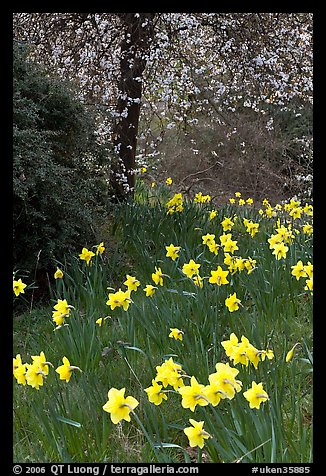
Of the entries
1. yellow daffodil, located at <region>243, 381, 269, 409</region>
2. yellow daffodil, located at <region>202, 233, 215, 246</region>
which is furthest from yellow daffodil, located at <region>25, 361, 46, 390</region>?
yellow daffodil, located at <region>202, 233, 215, 246</region>

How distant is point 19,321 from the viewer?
333 cm

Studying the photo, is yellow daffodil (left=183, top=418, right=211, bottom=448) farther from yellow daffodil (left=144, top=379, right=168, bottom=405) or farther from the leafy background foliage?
the leafy background foliage

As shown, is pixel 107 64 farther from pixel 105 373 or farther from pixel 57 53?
pixel 105 373

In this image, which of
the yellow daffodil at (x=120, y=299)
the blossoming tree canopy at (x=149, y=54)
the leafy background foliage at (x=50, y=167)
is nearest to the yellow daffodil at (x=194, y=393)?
the yellow daffodil at (x=120, y=299)

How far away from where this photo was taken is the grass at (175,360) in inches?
64.5

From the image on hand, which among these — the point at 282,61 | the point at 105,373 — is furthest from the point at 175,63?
the point at 105,373

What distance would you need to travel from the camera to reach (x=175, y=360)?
7.42ft

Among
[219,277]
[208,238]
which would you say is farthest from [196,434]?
[208,238]

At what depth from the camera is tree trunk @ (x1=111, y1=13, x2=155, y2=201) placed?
15.6 feet

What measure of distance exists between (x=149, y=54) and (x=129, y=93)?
0.43 m

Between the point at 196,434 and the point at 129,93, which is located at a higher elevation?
the point at 129,93

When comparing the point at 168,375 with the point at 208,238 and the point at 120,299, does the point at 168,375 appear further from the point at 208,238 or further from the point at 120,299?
the point at 208,238
